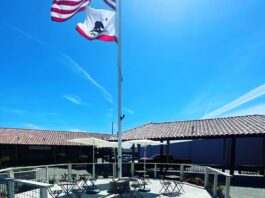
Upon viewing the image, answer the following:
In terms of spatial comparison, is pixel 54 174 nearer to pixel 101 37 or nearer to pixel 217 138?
pixel 101 37

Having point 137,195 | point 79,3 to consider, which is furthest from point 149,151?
point 79,3

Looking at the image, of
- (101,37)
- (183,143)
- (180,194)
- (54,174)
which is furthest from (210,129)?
(101,37)

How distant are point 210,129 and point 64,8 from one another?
544 inches

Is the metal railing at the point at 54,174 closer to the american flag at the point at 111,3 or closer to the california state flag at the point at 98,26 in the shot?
the california state flag at the point at 98,26

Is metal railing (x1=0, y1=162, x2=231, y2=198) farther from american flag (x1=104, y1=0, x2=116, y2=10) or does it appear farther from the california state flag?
american flag (x1=104, y1=0, x2=116, y2=10)

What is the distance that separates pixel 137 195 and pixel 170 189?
81.9 inches

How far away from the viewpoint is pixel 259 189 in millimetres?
12734

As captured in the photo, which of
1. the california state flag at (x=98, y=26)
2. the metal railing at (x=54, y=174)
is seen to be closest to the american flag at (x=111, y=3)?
the california state flag at (x=98, y=26)

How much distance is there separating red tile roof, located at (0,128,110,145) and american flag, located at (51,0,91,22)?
2348cm

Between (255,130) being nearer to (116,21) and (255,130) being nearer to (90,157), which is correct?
(116,21)

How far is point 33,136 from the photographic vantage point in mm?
33594

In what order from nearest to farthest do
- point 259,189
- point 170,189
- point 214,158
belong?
point 170,189, point 259,189, point 214,158

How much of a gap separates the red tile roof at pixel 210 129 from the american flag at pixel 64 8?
11.8 meters

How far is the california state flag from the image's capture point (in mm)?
9602
